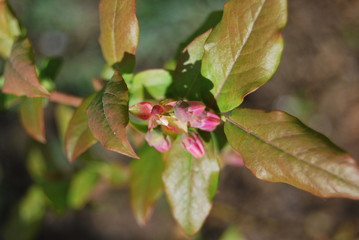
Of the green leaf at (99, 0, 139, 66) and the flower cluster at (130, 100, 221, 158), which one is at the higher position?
the green leaf at (99, 0, 139, 66)

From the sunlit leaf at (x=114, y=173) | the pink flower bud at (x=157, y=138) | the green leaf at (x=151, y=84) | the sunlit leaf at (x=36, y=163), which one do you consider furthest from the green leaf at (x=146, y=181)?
the sunlit leaf at (x=36, y=163)

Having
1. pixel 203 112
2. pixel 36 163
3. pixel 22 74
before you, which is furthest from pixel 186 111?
pixel 36 163

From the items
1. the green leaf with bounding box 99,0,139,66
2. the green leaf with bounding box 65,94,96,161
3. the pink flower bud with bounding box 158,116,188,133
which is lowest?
the green leaf with bounding box 65,94,96,161

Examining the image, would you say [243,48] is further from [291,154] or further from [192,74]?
[291,154]

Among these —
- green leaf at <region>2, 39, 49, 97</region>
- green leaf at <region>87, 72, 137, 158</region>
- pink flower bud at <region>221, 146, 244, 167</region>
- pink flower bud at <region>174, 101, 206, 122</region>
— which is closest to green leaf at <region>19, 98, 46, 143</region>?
green leaf at <region>2, 39, 49, 97</region>

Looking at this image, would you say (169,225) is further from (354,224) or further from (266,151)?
(266,151)

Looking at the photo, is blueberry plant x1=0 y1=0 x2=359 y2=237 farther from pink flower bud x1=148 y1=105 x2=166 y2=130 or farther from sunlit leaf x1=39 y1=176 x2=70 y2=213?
sunlit leaf x1=39 y1=176 x2=70 y2=213
